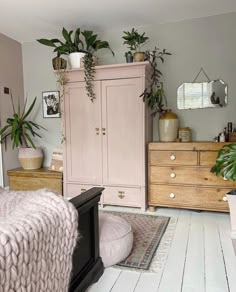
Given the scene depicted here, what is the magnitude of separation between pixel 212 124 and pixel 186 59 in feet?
2.92

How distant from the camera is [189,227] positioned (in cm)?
247

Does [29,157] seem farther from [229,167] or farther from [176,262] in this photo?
[229,167]

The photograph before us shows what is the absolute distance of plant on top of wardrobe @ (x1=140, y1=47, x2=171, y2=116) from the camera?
2.88 metres

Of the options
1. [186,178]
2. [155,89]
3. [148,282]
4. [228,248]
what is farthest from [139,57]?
[148,282]

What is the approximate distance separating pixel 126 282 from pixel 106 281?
5.2 inches

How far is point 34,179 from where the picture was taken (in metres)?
3.34

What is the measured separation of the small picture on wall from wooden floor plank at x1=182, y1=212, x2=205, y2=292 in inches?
97.9

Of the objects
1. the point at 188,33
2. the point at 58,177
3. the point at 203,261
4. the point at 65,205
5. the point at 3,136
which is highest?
the point at 188,33

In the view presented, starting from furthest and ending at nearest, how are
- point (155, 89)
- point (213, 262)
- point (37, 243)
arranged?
point (155, 89) < point (213, 262) < point (37, 243)

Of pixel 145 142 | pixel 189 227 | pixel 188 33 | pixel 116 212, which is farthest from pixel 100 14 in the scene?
pixel 189 227

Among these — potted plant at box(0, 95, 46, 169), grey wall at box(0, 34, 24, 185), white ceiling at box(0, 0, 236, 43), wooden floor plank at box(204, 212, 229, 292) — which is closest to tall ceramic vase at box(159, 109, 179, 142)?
wooden floor plank at box(204, 212, 229, 292)

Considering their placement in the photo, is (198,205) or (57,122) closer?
(198,205)

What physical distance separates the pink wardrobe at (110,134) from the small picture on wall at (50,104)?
65 cm

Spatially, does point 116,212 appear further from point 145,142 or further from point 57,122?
point 57,122
